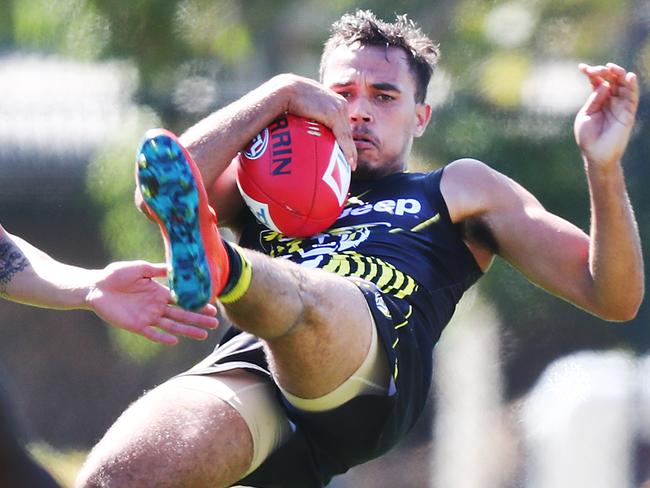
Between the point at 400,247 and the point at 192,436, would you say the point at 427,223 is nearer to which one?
the point at 400,247

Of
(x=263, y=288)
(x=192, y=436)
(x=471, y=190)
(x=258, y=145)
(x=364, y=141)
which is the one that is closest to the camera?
(x=263, y=288)

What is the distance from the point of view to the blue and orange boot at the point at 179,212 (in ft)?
5.44

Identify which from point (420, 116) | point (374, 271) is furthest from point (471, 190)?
point (420, 116)

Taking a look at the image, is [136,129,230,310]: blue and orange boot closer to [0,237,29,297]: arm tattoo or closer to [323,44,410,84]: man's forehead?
[0,237,29,297]: arm tattoo

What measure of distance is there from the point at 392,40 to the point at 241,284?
123 centimetres

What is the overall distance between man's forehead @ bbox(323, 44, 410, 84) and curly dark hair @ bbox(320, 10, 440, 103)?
19mm

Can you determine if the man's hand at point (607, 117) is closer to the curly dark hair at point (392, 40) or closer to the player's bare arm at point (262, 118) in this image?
the player's bare arm at point (262, 118)

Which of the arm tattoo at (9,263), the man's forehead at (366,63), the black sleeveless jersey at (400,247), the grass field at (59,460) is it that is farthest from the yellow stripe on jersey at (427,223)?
the grass field at (59,460)

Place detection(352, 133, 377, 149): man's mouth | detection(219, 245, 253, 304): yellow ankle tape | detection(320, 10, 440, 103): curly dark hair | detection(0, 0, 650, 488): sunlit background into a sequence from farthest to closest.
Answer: detection(0, 0, 650, 488): sunlit background
detection(320, 10, 440, 103): curly dark hair
detection(352, 133, 377, 149): man's mouth
detection(219, 245, 253, 304): yellow ankle tape

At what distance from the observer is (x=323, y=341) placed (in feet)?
6.42

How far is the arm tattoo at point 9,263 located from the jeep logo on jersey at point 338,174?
0.67 metres

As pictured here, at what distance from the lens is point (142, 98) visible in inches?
158

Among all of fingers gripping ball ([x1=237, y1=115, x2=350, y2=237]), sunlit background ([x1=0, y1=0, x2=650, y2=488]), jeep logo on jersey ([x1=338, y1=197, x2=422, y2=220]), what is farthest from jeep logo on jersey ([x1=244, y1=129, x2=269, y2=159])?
sunlit background ([x1=0, y1=0, x2=650, y2=488])

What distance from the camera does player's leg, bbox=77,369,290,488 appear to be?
202 centimetres
